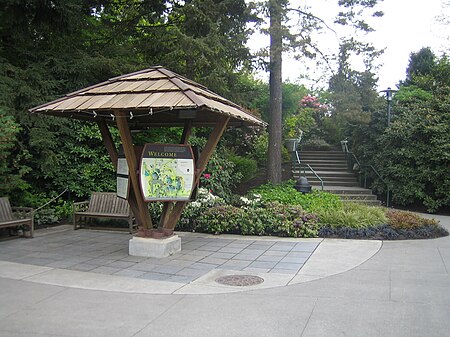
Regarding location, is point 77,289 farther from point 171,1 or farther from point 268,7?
point 171,1

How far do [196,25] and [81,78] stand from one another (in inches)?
153

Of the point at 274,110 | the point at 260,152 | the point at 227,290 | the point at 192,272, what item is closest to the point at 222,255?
the point at 192,272

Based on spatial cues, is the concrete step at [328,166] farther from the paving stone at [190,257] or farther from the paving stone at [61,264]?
the paving stone at [61,264]

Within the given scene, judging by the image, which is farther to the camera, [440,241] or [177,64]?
[177,64]

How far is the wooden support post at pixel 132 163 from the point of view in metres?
7.12

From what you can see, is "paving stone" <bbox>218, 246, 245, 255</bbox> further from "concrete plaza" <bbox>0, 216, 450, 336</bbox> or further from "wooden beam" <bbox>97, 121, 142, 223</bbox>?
"wooden beam" <bbox>97, 121, 142, 223</bbox>

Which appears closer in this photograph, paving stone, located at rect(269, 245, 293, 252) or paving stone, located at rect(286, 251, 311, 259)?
paving stone, located at rect(286, 251, 311, 259)

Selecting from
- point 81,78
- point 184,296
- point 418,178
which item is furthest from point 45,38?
point 418,178

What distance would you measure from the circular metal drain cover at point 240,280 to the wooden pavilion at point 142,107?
2038mm

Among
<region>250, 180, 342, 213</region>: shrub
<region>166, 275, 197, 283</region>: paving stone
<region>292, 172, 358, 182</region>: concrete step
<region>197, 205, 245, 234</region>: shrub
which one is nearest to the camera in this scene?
<region>166, 275, 197, 283</region>: paving stone

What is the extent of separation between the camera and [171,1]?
47.1ft

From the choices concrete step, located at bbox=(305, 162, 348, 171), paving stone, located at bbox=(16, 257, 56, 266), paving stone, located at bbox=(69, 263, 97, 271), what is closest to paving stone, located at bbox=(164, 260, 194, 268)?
paving stone, located at bbox=(69, 263, 97, 271)

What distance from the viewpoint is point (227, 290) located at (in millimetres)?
5582

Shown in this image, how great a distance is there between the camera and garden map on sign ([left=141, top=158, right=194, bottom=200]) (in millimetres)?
7395
